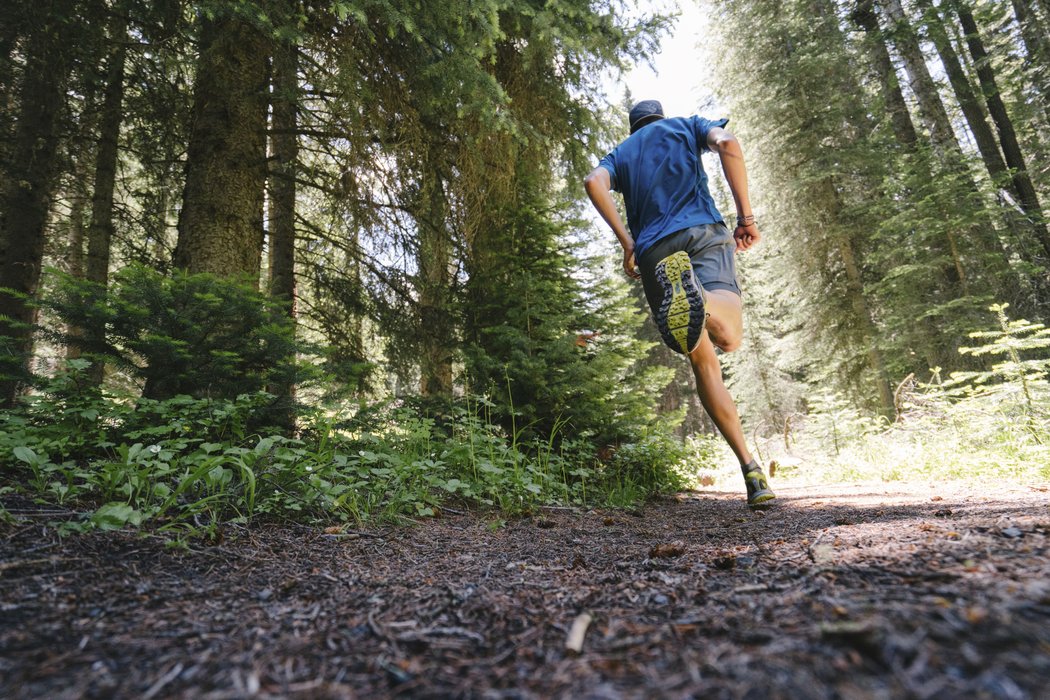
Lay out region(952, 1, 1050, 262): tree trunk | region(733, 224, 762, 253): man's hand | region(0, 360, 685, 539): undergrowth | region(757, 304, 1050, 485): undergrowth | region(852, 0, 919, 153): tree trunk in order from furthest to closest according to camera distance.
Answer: region(852, 0, 919, 153): tree trunk → region(952, 1, 1050, 262): tree trunk → region(757, 304, 1050, 485): undergrowth → region(733, 224, 762, 253): man's hand → region(0, 360, 685, 539): undergrowth

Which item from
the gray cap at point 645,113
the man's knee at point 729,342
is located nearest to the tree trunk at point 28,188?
the gray cap at point 645,113

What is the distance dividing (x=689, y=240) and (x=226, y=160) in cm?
378

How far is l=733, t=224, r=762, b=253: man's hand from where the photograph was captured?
10.1 ft

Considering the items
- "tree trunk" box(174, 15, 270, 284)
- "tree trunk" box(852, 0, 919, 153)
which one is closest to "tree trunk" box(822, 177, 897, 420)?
"tree trunk" box(852, 0, 919, 153)

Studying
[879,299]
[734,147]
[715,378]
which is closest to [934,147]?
[879,299]

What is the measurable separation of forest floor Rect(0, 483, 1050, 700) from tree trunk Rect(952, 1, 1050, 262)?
10425 millimetres

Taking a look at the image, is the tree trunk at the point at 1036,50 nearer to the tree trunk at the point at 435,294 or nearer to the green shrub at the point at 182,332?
the tree trunk at the point at 435,294

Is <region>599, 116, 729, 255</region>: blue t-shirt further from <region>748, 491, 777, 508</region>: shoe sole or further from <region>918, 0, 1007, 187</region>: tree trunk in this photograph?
<region>918, 0, 1007, 187</region>: tree trunk

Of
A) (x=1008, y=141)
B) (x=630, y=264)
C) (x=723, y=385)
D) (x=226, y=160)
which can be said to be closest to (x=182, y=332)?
(x=226, y=160)

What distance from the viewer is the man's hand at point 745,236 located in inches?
121

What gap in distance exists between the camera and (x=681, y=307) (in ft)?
8.48

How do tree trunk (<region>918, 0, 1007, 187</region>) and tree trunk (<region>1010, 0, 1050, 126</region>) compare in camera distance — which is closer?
tree trunk (<region>918, 0, 1007, 187</region>)

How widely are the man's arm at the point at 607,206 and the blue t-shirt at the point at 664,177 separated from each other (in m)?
0.08

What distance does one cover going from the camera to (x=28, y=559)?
4.22 feet
